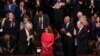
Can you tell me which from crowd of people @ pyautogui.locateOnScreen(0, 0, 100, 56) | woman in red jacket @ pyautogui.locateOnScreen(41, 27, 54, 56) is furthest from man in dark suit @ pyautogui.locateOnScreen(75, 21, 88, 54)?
woman in red jacket @ pyautogui.locateOnScreen(41, 27, 54, 56)

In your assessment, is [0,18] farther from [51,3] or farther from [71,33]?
[71,33]

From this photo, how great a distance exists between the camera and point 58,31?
20.5m

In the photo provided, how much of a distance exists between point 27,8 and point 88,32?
3.18 meters

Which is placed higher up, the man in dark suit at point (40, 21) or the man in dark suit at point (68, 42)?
the man in dark suit at point (40, 21)

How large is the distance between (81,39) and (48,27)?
1.65 m

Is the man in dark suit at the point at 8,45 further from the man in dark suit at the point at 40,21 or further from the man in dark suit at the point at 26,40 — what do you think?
the man in dark suit at the point at 40,21

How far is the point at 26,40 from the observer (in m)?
19.0

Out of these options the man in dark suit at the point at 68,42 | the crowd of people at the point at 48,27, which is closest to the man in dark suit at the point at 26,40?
the crowd of people at the point at 48,27

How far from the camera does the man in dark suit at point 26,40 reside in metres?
19.0

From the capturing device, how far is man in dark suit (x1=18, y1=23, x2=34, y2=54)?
19.0m

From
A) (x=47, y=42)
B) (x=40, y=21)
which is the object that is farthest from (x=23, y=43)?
(x=40, y=21)

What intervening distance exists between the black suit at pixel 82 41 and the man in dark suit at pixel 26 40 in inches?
73.4

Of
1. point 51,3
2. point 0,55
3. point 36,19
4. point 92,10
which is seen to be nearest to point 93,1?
point 92,10

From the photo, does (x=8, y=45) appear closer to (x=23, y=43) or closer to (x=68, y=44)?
(x=23, y=43)
